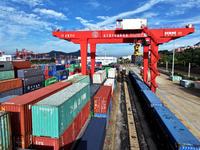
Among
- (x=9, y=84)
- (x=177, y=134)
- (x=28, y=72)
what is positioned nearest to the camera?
(x=177, y=134)

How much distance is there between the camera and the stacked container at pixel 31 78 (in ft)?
56.9

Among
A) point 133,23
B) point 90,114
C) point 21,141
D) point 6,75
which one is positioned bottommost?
point 90,114

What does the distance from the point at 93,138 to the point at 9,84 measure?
1279 centimetres

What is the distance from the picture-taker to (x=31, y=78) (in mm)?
18531

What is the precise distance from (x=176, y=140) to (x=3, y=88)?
17.6 meters

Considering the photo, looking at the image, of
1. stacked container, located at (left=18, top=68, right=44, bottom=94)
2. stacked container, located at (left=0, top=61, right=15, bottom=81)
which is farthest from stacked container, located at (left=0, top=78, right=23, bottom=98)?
→ stacked container, located at (left=0, top=61, right=15, bottom=81)

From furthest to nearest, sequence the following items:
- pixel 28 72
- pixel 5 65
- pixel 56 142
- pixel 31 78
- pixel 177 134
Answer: pixel 31 78 → pixel 28 72 → pixel 5 65 → pixel 177 134 → pixel 56 142

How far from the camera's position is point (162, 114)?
11.8 metres

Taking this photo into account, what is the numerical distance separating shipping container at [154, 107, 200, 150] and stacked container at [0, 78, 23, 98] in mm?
17201

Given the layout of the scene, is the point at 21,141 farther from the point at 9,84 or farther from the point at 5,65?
the point at 5,65

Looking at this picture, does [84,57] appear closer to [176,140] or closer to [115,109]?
[115,109]

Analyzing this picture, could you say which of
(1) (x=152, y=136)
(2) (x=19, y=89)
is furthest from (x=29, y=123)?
(1) (x=152, y=136)

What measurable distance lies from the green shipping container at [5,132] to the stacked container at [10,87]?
381 inches

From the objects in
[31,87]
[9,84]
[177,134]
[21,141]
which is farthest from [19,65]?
[177,134]
